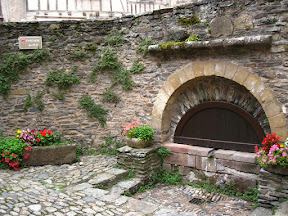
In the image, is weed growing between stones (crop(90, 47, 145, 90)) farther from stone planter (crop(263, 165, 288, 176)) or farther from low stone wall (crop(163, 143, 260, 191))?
stone planter (crop(263, 165, 288, 176))

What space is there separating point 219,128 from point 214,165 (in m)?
0.75

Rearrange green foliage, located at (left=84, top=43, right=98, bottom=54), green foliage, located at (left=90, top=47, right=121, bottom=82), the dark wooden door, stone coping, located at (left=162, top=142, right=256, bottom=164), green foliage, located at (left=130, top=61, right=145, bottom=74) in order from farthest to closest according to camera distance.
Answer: green foliage, located at (left=84, top=43, right=98, bottom=54) → green foliage, located at (left=90, top=47, right=121, bottom=82) → green foliage, located at (left=130, top=61, right=145, bottom=74) → the dark wooden door → stone coping, located at (left=162, top=142, right=256, bottom=164)

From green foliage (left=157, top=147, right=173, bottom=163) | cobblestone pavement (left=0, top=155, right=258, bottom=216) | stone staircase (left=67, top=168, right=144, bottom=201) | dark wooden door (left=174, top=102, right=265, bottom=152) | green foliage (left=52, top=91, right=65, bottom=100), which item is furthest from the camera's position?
green foliage (left=52, top=91, right=65, bottom=100)

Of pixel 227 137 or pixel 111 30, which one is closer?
pixel 227 137

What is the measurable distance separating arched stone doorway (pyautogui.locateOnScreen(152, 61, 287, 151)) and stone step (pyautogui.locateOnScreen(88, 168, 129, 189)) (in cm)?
119

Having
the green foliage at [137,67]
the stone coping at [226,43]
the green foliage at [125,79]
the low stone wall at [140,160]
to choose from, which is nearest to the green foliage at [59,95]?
the green foliage at [125,79]

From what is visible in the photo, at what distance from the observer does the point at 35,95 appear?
6504mm

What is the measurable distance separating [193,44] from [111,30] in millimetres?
2124

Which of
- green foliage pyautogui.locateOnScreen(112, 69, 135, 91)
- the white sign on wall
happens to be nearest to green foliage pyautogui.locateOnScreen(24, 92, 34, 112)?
the white sign on wall

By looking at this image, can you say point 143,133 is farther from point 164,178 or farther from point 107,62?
point 107,62

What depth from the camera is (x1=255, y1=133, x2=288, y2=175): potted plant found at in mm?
3854

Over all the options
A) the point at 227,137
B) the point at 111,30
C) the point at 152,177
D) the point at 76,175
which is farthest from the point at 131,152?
the point at 111,30

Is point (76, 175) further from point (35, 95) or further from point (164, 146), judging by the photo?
point (35, 95)

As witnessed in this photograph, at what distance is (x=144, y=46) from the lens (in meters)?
5.70
